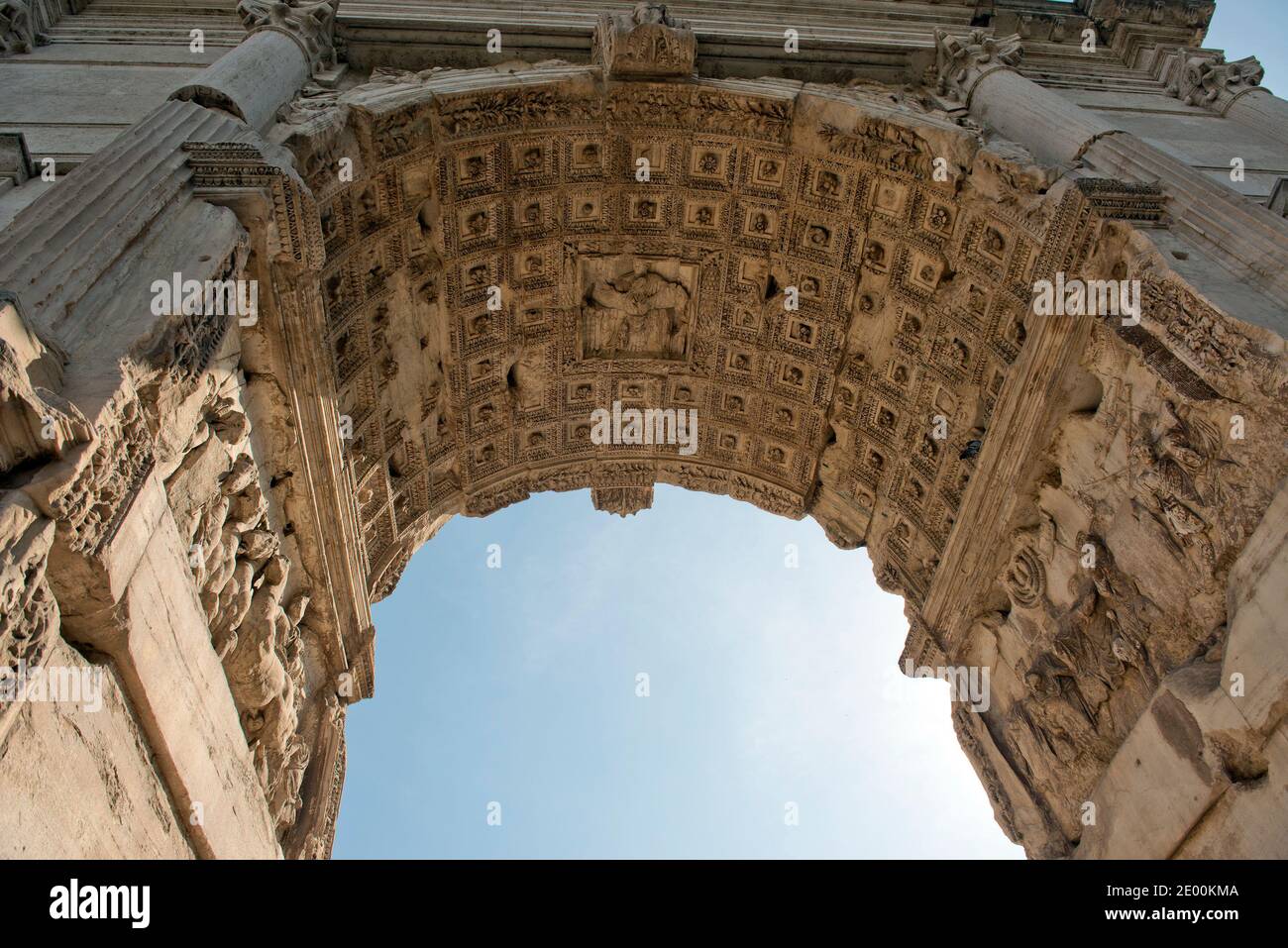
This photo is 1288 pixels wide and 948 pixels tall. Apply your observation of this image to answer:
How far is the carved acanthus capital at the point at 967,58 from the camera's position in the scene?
1119 cm

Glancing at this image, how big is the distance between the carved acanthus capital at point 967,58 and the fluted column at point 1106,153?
11 millimetres

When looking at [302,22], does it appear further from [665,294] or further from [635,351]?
[635,351]

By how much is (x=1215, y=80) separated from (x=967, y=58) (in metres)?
2.74

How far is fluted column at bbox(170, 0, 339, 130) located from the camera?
8672 mm

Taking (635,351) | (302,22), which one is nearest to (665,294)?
(635,351)

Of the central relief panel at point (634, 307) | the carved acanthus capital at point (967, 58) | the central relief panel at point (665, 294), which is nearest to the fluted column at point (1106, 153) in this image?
the carved acanthus capital at point (967, 58)

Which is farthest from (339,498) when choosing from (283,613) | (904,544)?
(904,544)

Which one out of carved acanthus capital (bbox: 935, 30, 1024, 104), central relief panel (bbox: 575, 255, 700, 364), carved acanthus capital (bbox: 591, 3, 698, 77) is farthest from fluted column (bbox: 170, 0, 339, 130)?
carved acanthus capital (bbox: 935, 30, 1024, 104)

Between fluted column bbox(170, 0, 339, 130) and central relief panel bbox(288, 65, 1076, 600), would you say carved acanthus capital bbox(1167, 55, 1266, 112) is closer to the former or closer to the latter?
central relief panel bbox(288, 65, 1076, 600)

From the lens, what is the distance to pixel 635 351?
41.8 ft

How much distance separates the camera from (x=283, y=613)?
9086 millimetres

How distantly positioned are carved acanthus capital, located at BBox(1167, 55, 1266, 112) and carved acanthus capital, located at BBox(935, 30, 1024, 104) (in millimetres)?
1853

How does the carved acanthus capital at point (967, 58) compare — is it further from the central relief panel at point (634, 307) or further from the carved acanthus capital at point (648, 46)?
the central relief panel at point (634, 307)

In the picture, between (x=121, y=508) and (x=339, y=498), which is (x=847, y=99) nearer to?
(x=339, y=498)
